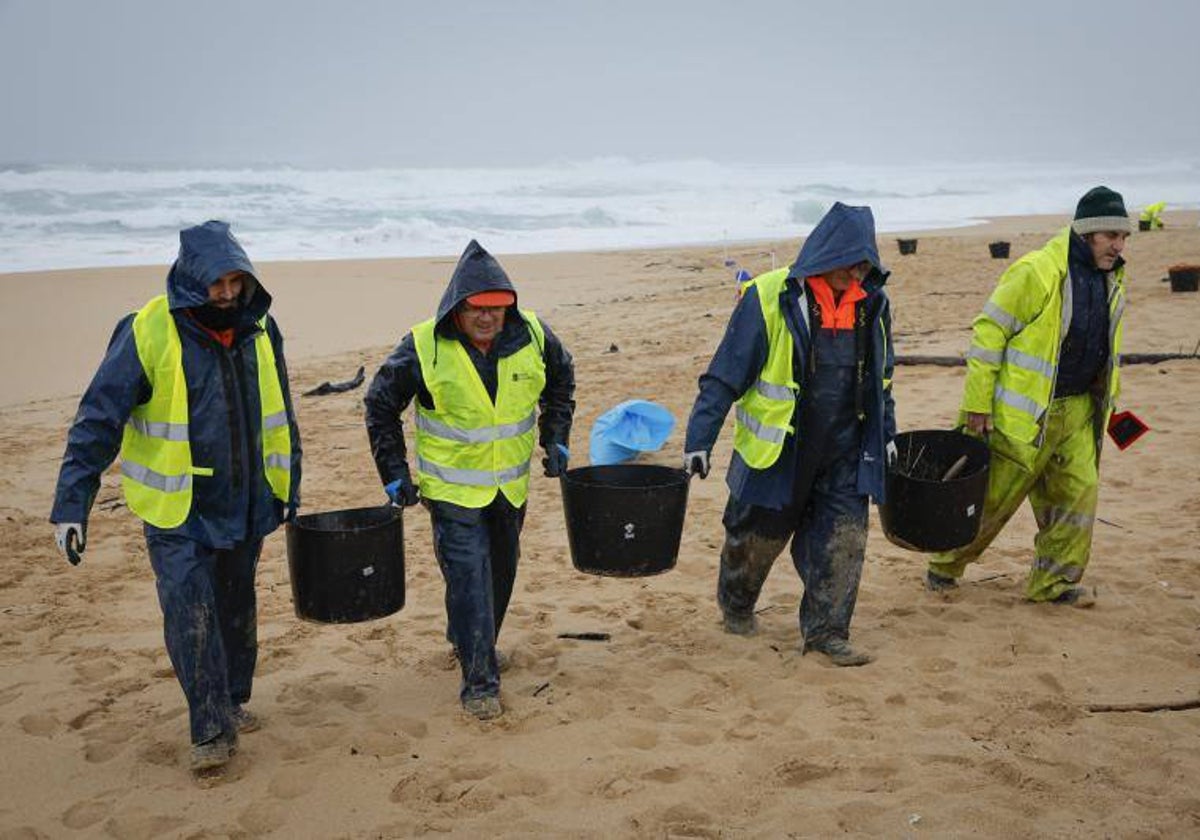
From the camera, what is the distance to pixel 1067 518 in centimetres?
527

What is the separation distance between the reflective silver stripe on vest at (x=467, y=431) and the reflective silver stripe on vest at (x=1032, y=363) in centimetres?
221

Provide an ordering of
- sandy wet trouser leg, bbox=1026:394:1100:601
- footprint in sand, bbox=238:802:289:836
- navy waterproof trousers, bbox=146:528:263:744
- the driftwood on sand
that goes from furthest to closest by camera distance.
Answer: the driftwood on sand → sandy wet trouser leg, bbox=1026:394:1100:601 → navy waterproof trousers, bbox=146:528:263:744 → footprint in sand, bbox=238:802:289:836

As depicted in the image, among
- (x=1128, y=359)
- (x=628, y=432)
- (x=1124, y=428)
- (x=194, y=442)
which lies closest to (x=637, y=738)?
(x=194, y=442)

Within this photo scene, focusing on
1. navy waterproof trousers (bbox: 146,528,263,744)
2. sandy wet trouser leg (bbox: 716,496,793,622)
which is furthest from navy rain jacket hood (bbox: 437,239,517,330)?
sandy wet trouser leg (bbox: 716,496,793,622)

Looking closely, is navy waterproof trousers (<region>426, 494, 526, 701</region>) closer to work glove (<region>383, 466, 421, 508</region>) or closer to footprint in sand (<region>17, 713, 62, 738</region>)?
work glove (<region>383, 466, 421, 508</region>)

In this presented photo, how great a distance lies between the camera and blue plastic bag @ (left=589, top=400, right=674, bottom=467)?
7.97 metres

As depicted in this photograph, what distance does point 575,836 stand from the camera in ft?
11.6

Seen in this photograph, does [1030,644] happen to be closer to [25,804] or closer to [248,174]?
[25,804]

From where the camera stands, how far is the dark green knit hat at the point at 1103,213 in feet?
16.1

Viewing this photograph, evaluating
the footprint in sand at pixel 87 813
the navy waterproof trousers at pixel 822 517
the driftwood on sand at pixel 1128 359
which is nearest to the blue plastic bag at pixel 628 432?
the navy waterproof trousers at pixel 822 517

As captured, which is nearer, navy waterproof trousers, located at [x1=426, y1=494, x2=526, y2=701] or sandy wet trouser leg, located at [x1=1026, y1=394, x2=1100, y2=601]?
navy waterproof trousers, located at [x1=426, y1=494, x2=526, y2=701]

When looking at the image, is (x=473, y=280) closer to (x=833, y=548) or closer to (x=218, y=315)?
(x=218, y=315)

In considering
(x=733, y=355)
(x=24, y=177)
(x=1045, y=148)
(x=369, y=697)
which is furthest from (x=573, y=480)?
(x=1045, y=148)

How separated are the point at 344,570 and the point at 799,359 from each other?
1885mm
